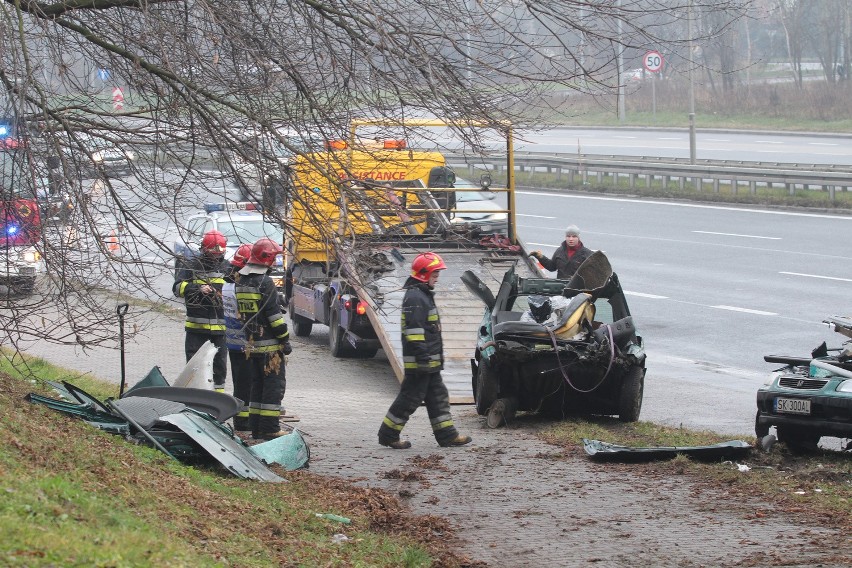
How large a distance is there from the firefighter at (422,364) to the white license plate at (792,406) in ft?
8.77

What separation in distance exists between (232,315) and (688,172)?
24.2 metres

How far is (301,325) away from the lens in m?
18.5

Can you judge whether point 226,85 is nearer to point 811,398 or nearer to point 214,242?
point 214,242

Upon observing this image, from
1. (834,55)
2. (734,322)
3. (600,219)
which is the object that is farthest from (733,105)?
(734,322)

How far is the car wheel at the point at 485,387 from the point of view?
11352 millimetres

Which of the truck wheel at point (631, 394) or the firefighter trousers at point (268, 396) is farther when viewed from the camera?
the truck wheel at point (631, 394)

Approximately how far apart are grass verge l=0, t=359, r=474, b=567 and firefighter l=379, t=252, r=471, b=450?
1720mm

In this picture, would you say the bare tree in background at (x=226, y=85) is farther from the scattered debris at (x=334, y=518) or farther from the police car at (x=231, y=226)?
the scattered debris at (x=334, y=518)

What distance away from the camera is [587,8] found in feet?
29.3

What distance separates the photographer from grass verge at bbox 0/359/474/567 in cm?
508

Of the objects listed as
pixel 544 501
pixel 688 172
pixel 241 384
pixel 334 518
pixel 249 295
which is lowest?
pixel 544 501

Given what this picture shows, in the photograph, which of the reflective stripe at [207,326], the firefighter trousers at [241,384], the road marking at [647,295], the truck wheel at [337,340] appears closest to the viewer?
the firefighter trousers at [241,384]

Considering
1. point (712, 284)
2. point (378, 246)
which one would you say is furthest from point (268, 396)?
point (712, 284)

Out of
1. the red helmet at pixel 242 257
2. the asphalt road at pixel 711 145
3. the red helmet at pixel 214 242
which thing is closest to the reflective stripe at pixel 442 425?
the red helmet at pixel 242 257
